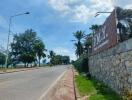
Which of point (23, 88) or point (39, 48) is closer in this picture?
point (23, 88)

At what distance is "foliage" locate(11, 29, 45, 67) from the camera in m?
109

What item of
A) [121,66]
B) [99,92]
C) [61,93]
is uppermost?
[121,66]

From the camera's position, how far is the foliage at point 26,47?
109m

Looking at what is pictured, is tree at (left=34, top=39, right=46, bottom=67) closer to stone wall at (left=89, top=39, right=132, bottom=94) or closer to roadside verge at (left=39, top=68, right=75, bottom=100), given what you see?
roadside verge at (left=39, top=68, right=75, bottom=100)

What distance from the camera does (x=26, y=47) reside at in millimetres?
113188

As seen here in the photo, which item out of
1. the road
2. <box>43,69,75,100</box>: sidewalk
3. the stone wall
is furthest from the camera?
<box>43,69,75,100</box>: sidewalk

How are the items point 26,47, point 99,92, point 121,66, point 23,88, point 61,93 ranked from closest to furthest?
point 121,66
point 99,92
point 61,93
point 23,88
point 26,47

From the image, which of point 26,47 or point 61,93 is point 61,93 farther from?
point 26,47

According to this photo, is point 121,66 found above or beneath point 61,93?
above

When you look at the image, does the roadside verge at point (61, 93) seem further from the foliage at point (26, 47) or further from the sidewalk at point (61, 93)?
the foliage at point (26, 47)

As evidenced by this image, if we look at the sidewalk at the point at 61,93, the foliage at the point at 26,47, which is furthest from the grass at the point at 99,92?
the foliage at the point at 26,47

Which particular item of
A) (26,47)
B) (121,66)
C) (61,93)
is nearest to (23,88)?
(61,93)

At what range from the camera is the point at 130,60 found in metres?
9.01

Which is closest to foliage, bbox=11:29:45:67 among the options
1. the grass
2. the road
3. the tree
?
the tree
